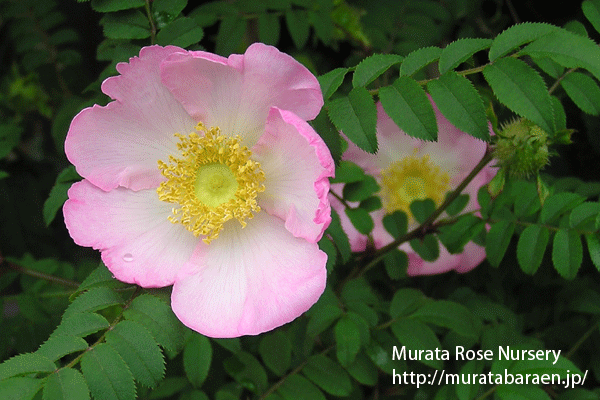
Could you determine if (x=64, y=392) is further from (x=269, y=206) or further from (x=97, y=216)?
(x=269, y=206)

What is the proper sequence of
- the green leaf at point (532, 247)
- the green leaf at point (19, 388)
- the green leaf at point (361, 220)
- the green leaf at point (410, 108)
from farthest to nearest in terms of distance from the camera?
the green leaf at point (361, 220), the green leaf at point (532, 247), the green leaf at point (410, 108), the green leaf at point (19, 388)

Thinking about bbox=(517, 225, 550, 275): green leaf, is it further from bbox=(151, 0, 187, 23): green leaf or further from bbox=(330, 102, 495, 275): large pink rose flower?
bbox=(151, 0, 187, 23): green leaf

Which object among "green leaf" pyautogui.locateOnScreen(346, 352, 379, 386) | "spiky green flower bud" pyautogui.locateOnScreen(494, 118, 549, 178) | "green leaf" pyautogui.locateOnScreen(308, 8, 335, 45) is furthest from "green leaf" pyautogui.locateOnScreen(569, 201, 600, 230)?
"green leaf" pyautogui.locateOnScreen(308, 8, 335, 45)

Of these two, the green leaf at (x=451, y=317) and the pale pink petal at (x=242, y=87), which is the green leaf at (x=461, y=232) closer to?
the green leaf at (x=451, y=317)

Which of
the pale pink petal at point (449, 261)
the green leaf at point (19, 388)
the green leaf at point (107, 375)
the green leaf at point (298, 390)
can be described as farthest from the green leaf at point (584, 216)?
the green leaf at point (19, 388)

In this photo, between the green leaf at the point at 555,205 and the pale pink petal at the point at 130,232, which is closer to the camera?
the pale pink petal at the point at 130,232

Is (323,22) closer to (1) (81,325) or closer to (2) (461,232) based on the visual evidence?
(2) (461,232)

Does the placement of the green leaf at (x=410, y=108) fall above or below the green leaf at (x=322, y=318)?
above
